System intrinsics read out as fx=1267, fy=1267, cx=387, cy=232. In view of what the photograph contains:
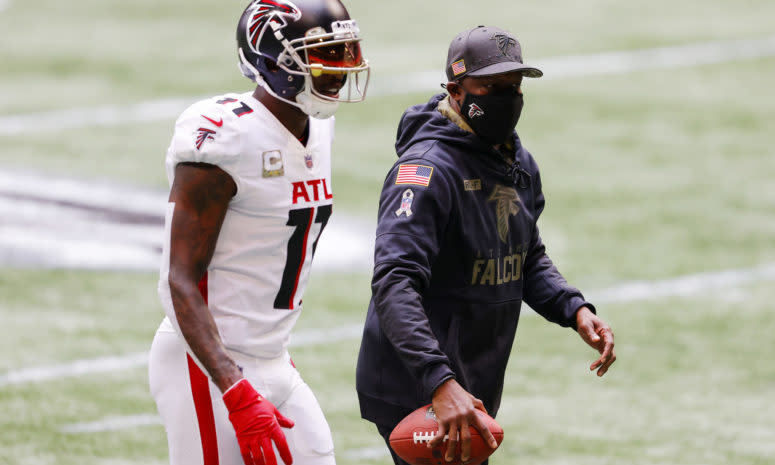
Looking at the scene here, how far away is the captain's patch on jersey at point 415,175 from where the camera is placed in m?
4.53

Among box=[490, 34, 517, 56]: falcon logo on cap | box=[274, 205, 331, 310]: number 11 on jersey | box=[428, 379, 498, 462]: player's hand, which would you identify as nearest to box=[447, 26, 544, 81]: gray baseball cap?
box=[490, 34, 517, 56]: falcon logo on cap

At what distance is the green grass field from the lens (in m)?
7.48

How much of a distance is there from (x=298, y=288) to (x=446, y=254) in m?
0.56

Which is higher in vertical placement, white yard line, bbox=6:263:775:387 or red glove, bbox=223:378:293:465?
red glove, bbox=223:378:293:465

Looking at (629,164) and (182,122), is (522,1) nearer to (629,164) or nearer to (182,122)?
(629,164)

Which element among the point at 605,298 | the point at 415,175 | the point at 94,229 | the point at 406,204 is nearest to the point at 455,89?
the point at 415,175

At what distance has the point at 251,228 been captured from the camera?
4.33m

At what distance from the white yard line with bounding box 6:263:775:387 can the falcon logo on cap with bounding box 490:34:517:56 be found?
4.49 m

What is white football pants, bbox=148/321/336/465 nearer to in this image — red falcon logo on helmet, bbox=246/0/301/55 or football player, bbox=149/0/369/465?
football player, bbox=149/0/369/465

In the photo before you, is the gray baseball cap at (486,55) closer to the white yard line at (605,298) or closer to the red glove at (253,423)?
the red glove at (253,423)

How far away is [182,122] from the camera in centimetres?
423

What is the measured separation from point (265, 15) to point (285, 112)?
342 mm

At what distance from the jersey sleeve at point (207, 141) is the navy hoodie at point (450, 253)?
24.7 inches

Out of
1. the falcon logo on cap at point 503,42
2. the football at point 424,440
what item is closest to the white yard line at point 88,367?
the football at point 424,440
